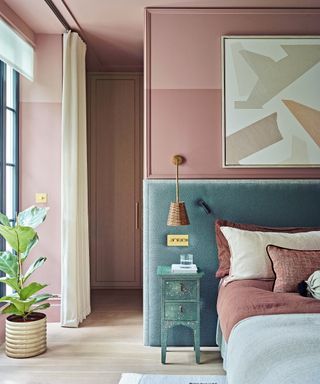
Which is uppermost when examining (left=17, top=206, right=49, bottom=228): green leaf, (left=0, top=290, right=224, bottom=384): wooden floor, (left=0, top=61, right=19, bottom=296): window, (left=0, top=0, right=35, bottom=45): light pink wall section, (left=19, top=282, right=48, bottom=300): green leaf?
(left=0, top=0, right=35, bottom=45): light pink wall section

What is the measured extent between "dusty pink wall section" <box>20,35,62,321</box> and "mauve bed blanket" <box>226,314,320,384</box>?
2483 mm

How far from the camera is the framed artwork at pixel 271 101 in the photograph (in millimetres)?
3859

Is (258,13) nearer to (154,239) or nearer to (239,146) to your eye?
(239,146)

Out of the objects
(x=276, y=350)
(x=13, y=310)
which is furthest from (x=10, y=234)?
(x=276, y=350)

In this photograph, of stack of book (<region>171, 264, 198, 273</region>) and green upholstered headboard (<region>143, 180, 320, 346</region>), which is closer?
stack of book (<region>171, 264, 198, 273</region>)

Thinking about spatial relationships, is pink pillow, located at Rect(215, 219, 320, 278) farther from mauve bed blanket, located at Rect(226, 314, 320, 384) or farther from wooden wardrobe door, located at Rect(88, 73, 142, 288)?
wooden wardrobe door, located at Rect(88, 73, 142, 288)

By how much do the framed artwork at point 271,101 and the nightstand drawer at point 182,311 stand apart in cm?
117

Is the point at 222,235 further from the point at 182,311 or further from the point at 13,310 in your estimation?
the point at 13,310

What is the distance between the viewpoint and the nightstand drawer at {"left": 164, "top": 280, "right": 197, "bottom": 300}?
3.44m

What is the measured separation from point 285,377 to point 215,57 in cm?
281

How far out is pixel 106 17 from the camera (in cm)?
414

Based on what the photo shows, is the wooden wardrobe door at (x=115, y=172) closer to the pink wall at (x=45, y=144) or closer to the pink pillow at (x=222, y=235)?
the pink wall at (x=45, y=144)

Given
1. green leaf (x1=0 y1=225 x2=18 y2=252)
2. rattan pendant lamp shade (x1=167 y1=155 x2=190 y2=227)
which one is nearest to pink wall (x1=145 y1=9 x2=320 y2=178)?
rattan pendant lamp shade (x1=167 y1=155 x2=190 y2=227)

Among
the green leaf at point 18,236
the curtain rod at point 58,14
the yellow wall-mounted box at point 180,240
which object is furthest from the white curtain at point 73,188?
the yellow wall-mounted box at point 180,240
